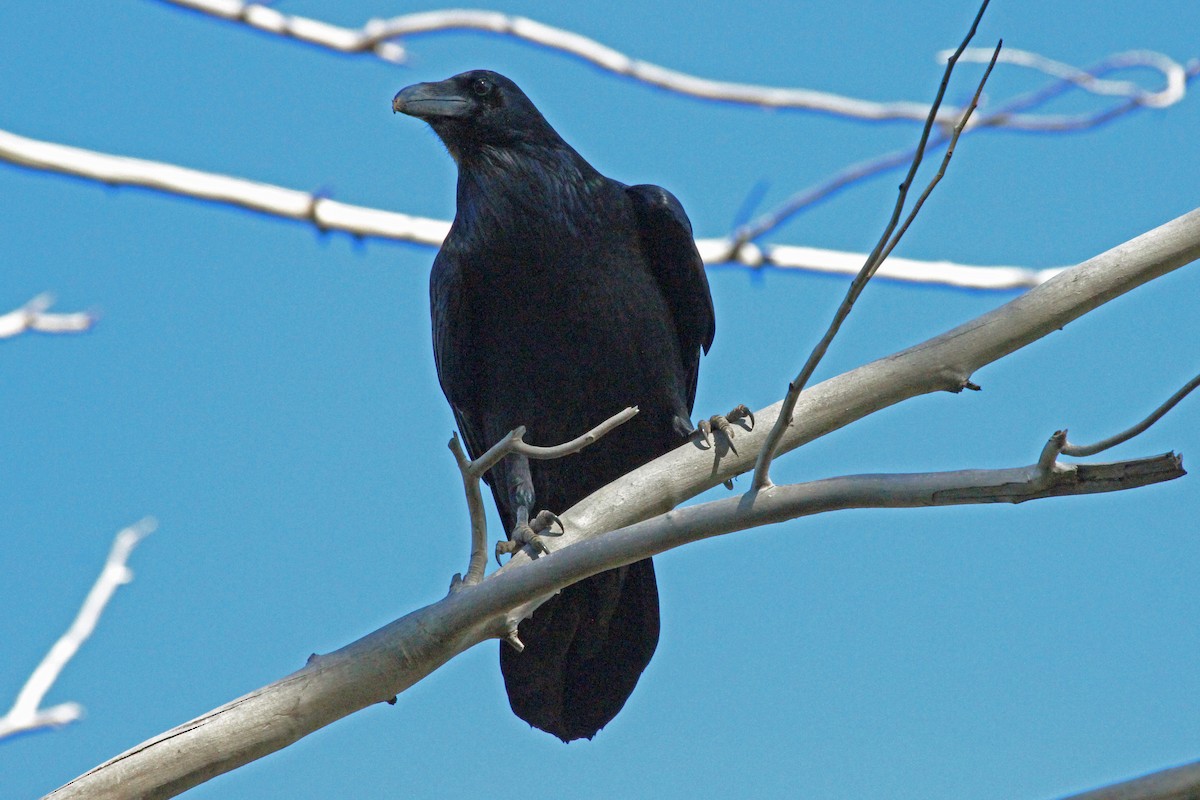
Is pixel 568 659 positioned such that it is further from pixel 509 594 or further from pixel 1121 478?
pixel 1121 478

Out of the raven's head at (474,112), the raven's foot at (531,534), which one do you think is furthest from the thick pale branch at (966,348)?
the raven's head at (474,112)

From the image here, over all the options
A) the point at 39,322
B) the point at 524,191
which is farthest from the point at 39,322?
the point at 524,191

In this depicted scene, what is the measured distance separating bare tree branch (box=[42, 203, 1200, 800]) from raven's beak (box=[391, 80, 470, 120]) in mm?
2761

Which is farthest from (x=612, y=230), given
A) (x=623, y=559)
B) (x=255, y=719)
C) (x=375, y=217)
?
(x=255, y=719)

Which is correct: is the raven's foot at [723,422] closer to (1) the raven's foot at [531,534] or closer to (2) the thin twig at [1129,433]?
(1) the raven's foot at [531,534]

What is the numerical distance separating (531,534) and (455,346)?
4.65 ft

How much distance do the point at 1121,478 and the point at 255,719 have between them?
8.02 feet

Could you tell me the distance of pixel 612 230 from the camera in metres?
5.43

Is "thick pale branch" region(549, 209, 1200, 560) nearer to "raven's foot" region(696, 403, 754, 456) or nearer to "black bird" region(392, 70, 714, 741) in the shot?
"raven's foot" region(696, 403, 754, 456)

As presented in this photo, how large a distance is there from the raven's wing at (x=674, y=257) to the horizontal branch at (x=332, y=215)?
757 millimetres

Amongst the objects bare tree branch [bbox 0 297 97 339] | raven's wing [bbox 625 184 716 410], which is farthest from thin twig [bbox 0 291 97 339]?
raven's wing [bbox 625 184 716 410]

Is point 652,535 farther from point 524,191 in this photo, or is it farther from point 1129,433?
point 524,191

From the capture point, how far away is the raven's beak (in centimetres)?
572

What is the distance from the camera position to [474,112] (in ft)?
19.0
